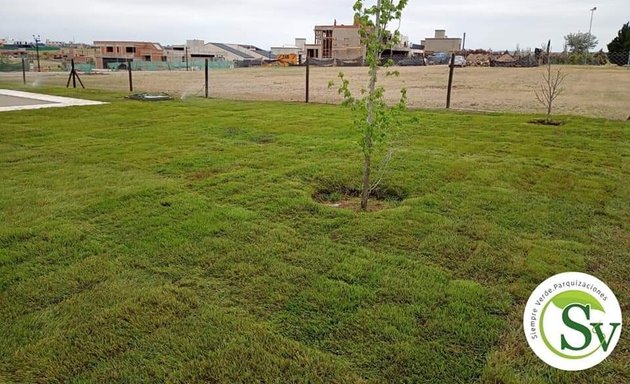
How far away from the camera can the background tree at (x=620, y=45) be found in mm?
38688

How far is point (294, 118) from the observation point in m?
10.0

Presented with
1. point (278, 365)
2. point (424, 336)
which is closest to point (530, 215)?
point (424, 336)

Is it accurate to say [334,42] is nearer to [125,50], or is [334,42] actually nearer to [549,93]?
[125,50]

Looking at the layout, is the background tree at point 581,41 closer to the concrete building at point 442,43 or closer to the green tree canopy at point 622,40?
the green tree canopy at point 622,40

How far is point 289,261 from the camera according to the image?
328 centimetres

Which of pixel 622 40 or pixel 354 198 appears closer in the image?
pixel 354 198

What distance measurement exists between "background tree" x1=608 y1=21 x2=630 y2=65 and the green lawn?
39194mm

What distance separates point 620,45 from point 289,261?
49133mm

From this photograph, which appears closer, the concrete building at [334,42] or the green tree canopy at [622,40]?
the green tree canopy at [622,40]

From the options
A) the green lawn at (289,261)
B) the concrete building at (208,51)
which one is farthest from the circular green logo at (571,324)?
the concrete building at (208,51)

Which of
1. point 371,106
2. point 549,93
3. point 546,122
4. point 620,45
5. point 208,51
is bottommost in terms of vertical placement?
point 546,122

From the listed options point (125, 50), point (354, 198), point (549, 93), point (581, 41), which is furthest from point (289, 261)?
point (125, 50)

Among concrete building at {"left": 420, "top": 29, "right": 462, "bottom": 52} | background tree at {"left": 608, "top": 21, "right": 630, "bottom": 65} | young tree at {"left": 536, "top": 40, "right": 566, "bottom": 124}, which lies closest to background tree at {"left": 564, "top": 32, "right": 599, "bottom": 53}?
background tree at {"left": 608, "top": 21, "right": 630, "bottom": 65}

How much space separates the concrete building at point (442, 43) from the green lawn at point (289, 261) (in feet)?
267
